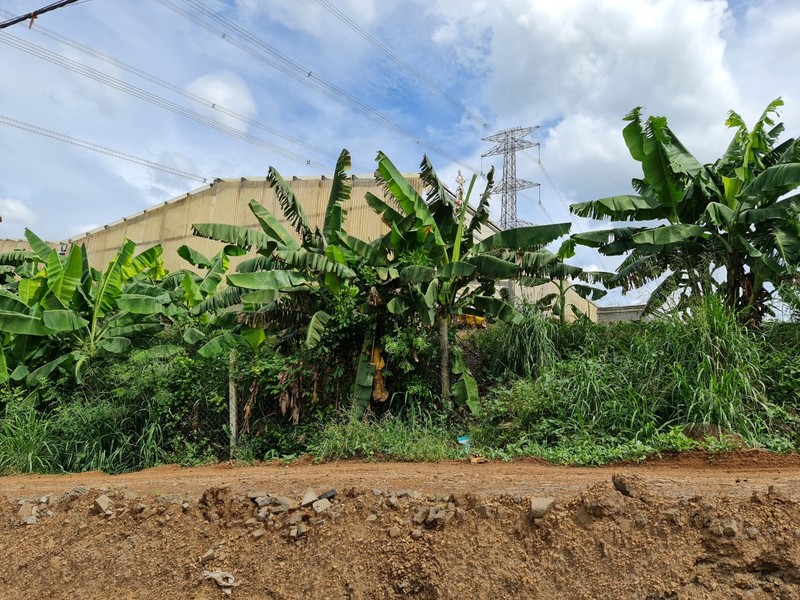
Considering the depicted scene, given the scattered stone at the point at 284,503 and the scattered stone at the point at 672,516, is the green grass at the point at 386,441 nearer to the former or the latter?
the scattered stone at the point at 284,503

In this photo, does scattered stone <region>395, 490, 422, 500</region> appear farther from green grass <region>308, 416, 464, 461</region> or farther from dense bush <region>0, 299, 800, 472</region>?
green grass <region>308, 416, 464, 461</region>

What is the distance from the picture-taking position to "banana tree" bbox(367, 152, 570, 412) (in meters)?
9.47

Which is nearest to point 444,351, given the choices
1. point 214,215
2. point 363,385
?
Answer: point 363,385

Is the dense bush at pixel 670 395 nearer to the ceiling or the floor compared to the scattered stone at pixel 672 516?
nearer to the ceiling

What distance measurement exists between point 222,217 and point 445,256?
500 inches

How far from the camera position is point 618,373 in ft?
27.6

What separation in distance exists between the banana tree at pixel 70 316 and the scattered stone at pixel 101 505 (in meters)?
5.73

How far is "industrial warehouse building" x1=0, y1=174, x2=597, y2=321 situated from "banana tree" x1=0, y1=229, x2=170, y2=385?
641 centimetres

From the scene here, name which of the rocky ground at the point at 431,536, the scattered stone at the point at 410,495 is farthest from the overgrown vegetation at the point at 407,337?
the scattered stone at the point at 410,495

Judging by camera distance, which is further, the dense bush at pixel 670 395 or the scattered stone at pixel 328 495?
the dense bush at pixel 670 395

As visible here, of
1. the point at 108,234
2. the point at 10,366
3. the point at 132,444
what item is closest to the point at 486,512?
the point at 132,444

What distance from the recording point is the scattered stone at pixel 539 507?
408 centimetres

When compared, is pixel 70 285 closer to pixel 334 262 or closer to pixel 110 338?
pixel 110 338

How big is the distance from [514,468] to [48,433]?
828 cm
